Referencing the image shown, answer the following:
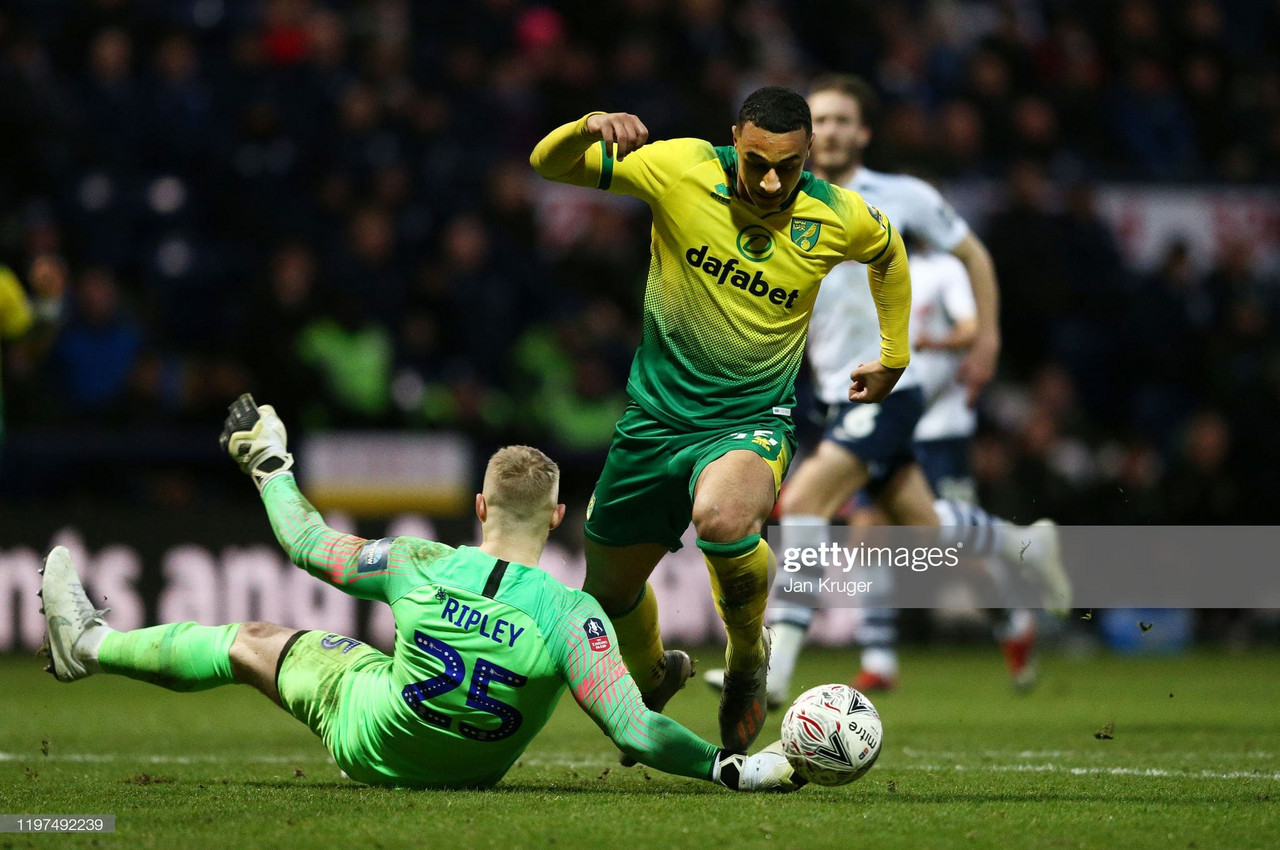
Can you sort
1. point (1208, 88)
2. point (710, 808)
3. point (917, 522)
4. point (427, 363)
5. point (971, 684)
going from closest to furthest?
1. point (710, 808)
2. point (917, 522)
3. point (971, 684)
4. point (427, 363)
5. point (1208, 88)

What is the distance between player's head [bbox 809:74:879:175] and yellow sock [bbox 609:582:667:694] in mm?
2618

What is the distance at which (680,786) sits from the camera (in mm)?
5777

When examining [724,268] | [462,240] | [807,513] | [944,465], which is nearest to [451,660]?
[724,268]

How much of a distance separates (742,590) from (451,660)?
104cm

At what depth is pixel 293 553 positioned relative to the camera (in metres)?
5.43

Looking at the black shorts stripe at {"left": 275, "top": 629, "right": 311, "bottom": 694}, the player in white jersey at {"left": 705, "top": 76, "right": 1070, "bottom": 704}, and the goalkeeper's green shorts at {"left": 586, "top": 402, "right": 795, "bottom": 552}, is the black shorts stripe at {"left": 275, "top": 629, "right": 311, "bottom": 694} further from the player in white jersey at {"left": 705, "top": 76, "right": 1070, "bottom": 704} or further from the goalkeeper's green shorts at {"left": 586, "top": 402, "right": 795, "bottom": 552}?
the player in white jersey at {"left": 705, "top": 76, "right": 1070, "bottom": 704}

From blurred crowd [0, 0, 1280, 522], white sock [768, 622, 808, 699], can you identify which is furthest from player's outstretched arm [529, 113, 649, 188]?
blurred crowd [0, 0, 1280, 522]

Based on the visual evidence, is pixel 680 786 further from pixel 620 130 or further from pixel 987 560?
pixel 987 560

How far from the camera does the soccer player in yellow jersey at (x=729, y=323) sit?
18.5 feet

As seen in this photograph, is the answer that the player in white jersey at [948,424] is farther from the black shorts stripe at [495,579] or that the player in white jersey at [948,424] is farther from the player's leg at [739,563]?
the black shorts stripe at [495,579]

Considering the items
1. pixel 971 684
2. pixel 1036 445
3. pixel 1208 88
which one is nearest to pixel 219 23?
pixel 1036 445

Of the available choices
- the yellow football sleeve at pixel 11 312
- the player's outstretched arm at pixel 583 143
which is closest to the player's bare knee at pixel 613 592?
the player's outstretched arm at pixel 583 143

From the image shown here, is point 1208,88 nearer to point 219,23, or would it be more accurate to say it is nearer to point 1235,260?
point 1235,260

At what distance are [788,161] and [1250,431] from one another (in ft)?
31.2
